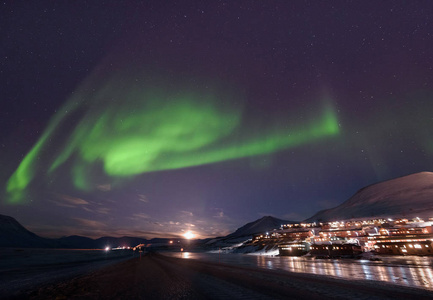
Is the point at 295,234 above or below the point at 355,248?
above

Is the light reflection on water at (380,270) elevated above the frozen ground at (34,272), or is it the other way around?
the light reflection on water at (380,270)

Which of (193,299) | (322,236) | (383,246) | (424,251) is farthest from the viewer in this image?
(322,236)

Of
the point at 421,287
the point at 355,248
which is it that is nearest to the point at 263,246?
the point at 355,248

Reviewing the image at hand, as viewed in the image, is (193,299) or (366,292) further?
(366,292)

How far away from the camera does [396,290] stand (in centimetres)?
2236

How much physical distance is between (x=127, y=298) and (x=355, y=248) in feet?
335

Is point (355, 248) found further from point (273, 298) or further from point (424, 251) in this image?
point (273, 298)

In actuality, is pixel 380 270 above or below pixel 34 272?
above

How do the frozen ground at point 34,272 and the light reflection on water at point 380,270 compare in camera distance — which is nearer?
the light reflection on water at point 380,270

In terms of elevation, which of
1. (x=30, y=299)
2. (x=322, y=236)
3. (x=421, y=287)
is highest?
(x=322, y=236)

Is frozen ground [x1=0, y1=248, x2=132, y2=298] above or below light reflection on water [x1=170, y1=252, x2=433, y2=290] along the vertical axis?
below

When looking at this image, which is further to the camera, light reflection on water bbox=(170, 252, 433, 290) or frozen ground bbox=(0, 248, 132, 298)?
frozen ground bbox=(0, 248, 132, 298)

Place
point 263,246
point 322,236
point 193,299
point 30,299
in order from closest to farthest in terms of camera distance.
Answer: point 193,299 < point 30,299 < point 322,236 < point 263,246

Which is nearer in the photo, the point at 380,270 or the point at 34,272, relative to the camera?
the point at 380,270
